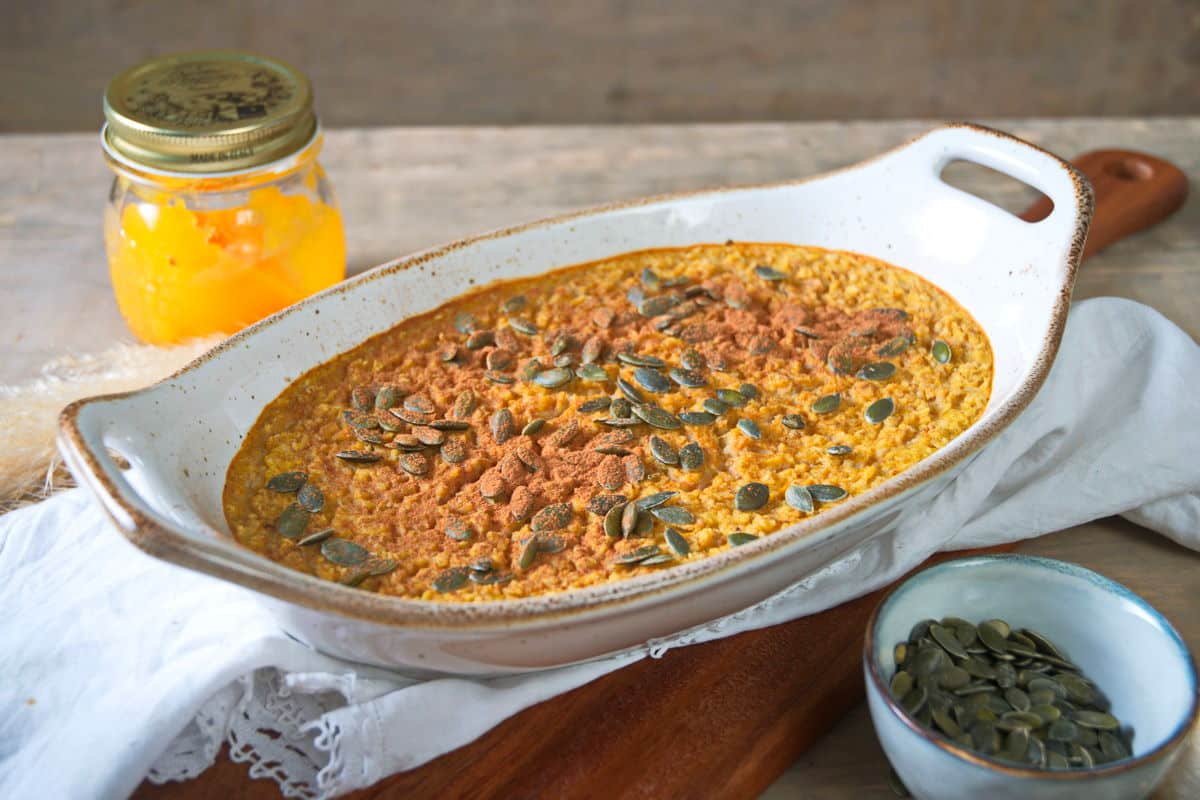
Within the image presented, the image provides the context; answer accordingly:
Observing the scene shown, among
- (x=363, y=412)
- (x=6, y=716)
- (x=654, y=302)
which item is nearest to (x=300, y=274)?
(x=363, y=412)

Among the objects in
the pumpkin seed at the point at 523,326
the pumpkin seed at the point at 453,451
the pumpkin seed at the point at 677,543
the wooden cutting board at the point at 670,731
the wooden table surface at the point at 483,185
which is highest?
the pumpkin seed at the point at 677,543

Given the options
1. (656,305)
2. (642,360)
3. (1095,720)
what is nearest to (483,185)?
(656,305)

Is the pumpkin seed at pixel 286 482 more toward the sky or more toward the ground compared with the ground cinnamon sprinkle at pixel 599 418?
more toward the ground

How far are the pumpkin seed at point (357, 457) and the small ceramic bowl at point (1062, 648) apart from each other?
68 cm

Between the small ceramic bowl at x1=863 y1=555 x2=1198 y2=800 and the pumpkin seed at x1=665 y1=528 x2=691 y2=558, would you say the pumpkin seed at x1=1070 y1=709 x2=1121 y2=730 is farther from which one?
the pumpkin seed at x1=665 y1=528 x2=691 y2=558

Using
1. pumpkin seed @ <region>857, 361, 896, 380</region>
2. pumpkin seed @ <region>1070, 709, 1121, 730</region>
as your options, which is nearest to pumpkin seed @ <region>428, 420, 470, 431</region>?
pumpkin seed @ <region>857, 361, 896, 380</region>

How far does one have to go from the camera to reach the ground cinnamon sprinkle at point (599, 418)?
1474 millimetres

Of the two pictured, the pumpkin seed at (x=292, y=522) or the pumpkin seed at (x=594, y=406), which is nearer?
the pumpkin seed at (x=292, y=522)

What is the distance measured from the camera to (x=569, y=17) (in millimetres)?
4641

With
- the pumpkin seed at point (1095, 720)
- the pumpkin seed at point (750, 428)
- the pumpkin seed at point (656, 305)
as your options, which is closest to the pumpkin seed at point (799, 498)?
the pumpkin seed at point (750, 428)

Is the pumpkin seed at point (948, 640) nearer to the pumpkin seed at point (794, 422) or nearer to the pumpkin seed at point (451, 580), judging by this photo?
the pumpkin seed at point (794, 422)

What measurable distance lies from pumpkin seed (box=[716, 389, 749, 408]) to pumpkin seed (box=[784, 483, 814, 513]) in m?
0.20

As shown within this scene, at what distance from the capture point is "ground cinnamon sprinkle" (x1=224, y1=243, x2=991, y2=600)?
1474mm

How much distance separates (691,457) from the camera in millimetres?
1595
